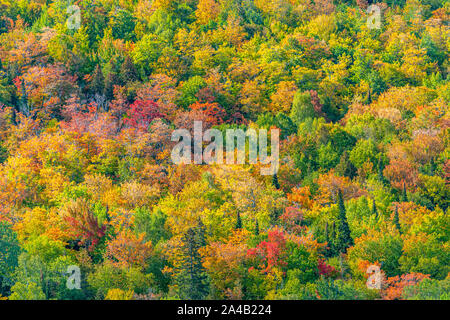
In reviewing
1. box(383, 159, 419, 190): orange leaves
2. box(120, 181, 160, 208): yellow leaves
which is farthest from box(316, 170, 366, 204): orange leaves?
box(120, 181, 160, 208): yellow leaves

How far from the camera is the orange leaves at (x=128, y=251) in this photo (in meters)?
78.8

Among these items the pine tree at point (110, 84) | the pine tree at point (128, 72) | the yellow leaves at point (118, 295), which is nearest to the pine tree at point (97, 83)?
the pine tree at point (110, 84)

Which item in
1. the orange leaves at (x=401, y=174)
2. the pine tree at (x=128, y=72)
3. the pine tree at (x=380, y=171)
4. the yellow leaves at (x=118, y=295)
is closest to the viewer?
the yellow leaves at (x=118, y=295)

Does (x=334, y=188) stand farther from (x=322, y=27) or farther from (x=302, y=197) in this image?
(x=322, y=27)

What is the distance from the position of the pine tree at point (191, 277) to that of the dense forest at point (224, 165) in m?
0.18

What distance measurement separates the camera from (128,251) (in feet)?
260

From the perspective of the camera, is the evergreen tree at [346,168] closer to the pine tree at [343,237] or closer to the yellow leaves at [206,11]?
the pine tree at [343,237]

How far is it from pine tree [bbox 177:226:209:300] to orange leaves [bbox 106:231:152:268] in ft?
13.7

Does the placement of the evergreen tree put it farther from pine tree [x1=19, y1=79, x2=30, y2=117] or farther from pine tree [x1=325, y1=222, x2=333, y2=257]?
pine tree [x1=19, y1=79, x2=30, y2=117]

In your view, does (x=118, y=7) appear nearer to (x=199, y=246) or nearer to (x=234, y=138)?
(x=234, y=138)

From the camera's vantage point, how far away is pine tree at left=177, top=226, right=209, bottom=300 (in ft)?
243

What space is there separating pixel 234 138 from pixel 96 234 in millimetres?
32383

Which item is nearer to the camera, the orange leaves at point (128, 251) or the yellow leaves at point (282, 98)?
the orange leaves at point (128, 251)

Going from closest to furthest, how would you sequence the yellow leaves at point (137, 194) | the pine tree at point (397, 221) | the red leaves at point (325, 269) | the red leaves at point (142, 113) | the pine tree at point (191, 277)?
the pine tree at point (191, 277) < the red leaves at point (325, 269) < the pine tree at point (397, 221) < the yellow leaves at point (137, 194) < the red leaves at point (142, 113)
